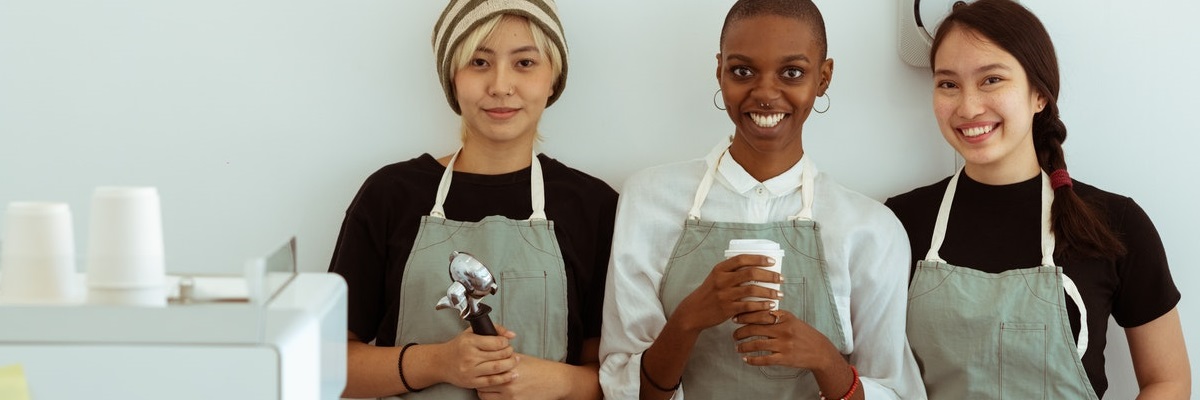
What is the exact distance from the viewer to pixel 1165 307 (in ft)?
6.40

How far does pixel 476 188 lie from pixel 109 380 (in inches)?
43.2

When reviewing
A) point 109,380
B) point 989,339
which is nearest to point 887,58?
point 989,339

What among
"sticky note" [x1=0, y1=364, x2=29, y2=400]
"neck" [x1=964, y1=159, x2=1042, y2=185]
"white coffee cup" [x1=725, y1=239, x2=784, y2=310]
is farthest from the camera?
"neck" [x1=964, y1=159, x2=1042, y2=185]

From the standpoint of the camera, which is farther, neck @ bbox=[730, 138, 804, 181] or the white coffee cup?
neck @ bbox=[730, 138, 804, 181]

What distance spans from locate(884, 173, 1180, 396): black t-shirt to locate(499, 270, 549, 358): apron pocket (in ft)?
2.11

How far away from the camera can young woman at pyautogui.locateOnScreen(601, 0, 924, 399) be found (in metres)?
1.83

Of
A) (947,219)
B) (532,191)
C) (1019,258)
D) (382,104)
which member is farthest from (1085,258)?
(382,104)

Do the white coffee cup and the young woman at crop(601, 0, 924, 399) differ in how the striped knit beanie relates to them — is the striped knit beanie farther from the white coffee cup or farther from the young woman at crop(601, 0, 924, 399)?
the white coffee cup

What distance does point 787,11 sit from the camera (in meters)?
1.84

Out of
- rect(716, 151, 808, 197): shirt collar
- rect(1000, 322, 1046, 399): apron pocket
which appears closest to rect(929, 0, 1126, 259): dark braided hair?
rect(1000, 322, 1046, 399): apron pocket

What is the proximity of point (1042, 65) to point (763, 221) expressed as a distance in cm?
53

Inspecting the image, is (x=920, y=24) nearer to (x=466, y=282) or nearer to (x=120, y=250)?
(x=466, y=282)

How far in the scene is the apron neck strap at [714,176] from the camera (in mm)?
1896

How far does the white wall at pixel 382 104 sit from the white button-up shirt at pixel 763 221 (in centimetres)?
→ 22
